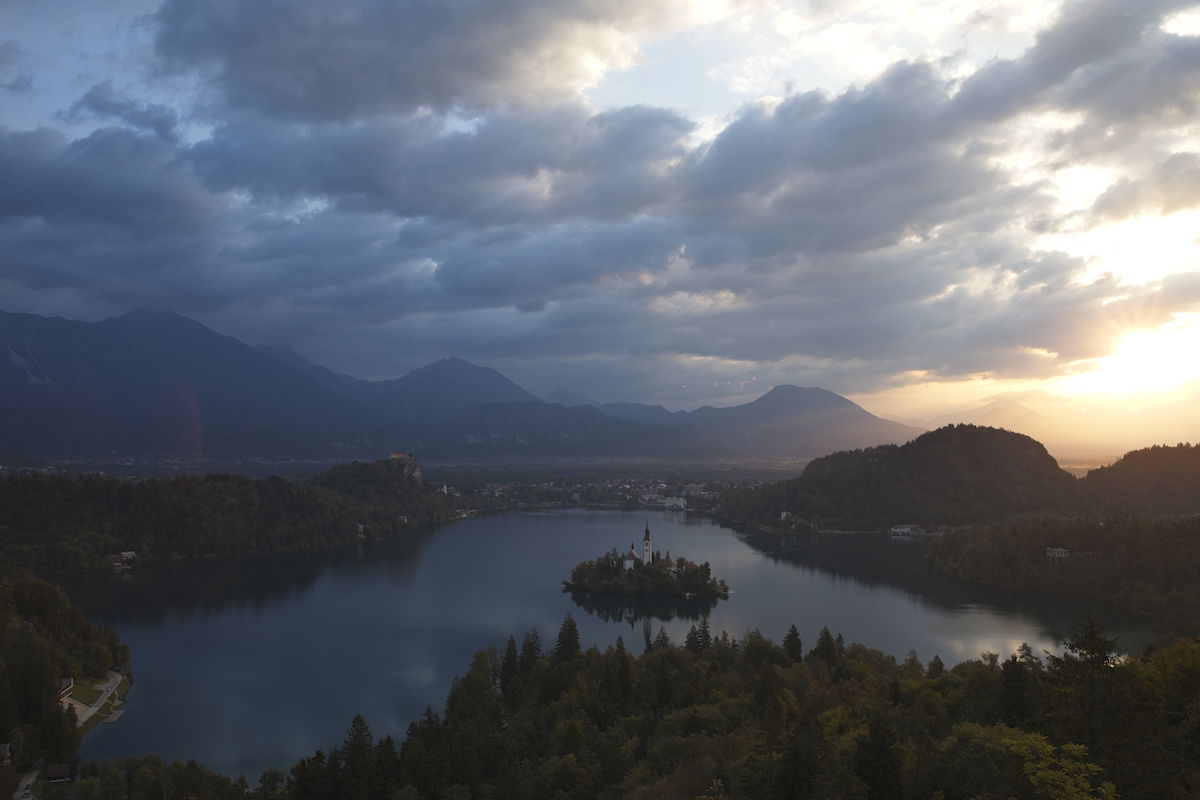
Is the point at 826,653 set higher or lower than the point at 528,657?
higher

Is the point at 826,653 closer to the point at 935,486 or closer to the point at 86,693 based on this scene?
the point at 86,693

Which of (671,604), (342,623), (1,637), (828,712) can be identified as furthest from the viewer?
(671,604)

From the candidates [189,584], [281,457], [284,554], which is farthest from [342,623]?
[281,457]

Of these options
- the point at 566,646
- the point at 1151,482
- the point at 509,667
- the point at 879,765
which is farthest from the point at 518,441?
the point at 879,765

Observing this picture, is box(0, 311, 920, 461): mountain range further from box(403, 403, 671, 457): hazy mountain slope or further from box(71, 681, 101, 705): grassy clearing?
box(71, 681, 101, 705): grassy clearing

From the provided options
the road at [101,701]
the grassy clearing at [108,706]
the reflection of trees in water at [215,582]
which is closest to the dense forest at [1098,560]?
the reflection of trees in water at [215,582]

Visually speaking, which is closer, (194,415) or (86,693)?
(86,693)

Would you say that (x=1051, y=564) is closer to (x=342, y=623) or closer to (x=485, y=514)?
(x=342, y=623)
